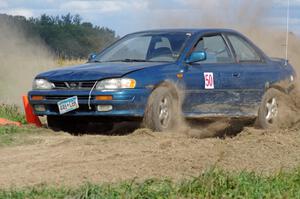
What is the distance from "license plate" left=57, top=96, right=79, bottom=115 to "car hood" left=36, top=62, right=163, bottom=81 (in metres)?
0.30

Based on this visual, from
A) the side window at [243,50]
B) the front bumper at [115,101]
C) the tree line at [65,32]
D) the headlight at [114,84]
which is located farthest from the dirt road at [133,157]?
the tree line at [65,32]

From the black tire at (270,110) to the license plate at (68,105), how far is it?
→ 3.33 meters

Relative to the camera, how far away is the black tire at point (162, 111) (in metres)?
10.2

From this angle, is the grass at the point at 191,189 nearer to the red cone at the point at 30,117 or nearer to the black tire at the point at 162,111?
the black tire at the point at 162,111

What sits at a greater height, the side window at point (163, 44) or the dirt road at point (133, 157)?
the side window at point (163, 44)

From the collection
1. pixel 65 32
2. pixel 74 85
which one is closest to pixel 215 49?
pixel 74 85

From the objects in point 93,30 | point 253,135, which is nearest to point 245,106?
point 253,135

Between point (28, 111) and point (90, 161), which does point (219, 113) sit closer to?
point (28, 111)

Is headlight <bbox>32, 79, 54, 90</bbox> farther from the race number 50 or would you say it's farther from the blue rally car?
the race number 50

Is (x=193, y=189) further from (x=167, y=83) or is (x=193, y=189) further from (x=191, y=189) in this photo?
(x=167, y=83)

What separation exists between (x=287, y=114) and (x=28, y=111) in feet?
13.8

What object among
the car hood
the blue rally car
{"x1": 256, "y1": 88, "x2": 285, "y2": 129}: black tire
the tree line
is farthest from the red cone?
the tree line

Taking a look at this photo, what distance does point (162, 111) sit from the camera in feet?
34.1

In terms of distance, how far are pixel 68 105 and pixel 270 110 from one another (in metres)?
3.71
